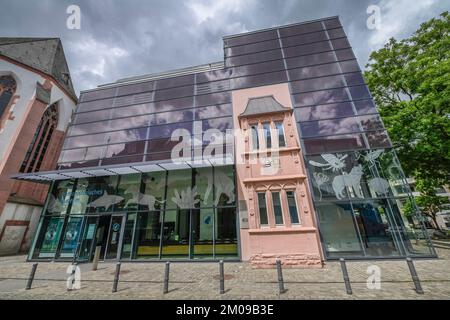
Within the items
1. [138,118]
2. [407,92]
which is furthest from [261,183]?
[407,92]

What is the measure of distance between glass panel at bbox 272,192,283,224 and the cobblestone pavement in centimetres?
233

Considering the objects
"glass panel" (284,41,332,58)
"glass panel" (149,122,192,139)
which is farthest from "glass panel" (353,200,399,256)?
"glass panel" (149,122,192,139)

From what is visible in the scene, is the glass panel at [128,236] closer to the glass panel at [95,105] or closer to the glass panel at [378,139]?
the glass panel at [95,105]

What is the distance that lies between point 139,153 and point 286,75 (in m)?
11.9

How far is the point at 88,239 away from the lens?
39.6 feet

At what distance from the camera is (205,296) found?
5395 mm

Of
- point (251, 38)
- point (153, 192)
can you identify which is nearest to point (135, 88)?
point (153, 192)

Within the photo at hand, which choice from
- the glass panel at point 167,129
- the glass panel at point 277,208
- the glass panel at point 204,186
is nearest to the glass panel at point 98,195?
the glass panel at point 167,129

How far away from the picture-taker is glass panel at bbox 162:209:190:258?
10.9 metres

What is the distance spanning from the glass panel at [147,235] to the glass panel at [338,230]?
930cm

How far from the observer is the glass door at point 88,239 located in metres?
11.7

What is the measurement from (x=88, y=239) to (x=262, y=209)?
11224 millimetres

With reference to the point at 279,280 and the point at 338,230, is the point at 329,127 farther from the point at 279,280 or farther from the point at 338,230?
the point at 279,280

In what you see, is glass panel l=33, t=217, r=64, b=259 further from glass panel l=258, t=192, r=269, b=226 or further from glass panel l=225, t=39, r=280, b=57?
glass panel l=225, t=39, r=280, b=57
